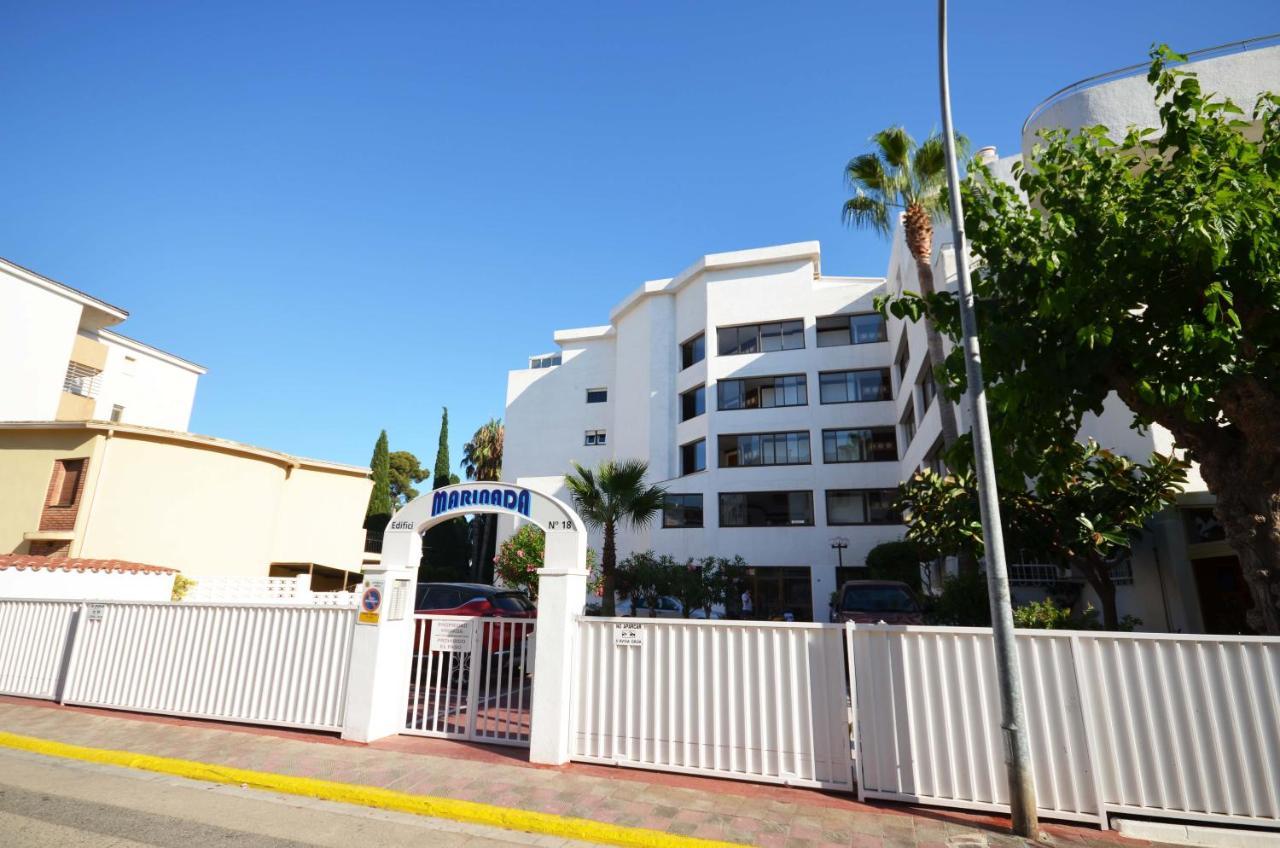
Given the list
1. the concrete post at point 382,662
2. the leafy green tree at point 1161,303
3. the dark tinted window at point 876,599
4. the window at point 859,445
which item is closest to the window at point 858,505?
the window at point 859,445

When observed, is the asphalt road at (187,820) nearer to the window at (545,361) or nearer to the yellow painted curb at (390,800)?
A: the yellow painted curb at (390,800)

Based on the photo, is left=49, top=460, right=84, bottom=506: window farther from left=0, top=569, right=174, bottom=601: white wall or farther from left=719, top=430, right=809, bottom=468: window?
left=719, top=430, right=809, bottom=468: window

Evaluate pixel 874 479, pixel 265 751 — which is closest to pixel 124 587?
pixel 265 751

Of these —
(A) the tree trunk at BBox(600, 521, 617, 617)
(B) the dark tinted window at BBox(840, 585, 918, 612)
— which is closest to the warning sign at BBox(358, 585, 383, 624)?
(B) the dark tinted window at BBox(840, 585, 918, 612)

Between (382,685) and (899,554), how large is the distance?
21.3m

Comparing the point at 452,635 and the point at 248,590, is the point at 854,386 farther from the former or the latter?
the point at 452,635

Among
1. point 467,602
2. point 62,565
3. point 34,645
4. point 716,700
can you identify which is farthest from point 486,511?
point 62,565

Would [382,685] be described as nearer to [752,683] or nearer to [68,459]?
[752,683]

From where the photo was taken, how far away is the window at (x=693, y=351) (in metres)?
33.5

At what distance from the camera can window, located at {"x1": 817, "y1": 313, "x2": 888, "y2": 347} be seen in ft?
101

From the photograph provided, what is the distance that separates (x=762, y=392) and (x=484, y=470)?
25215mm

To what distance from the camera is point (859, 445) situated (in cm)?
2989

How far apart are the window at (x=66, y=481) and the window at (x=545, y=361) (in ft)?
97.9

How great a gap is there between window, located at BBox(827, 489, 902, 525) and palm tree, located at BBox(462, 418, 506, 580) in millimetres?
24156
